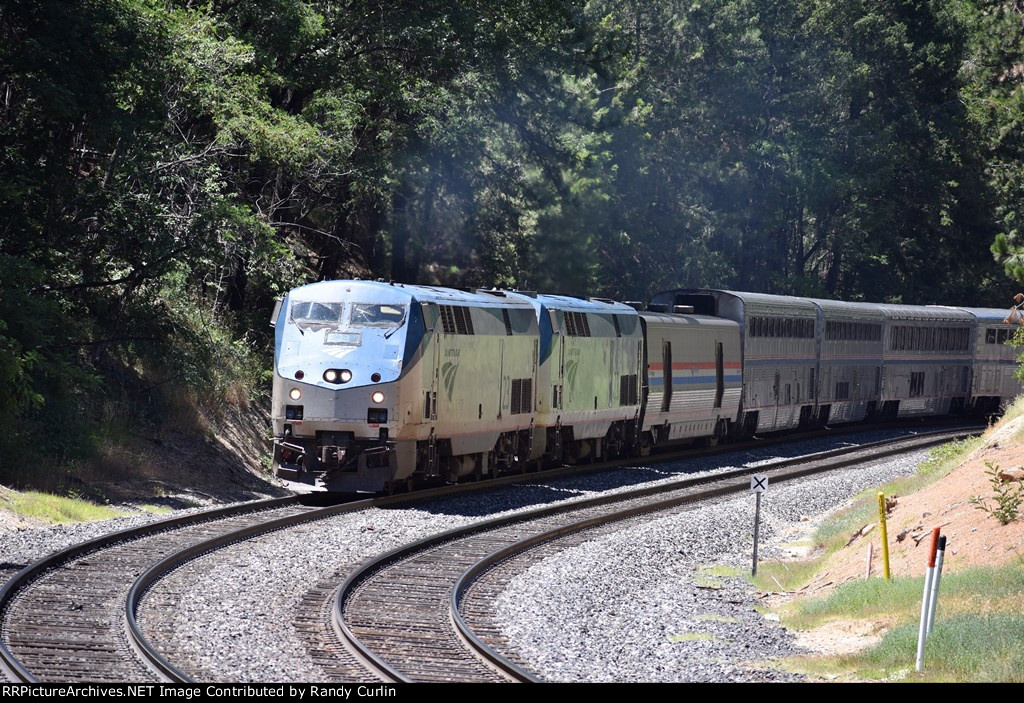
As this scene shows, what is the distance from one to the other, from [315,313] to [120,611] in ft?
33.5

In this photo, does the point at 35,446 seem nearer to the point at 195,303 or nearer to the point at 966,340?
the point at 195,303

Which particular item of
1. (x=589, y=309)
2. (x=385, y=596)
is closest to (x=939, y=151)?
(x=589, y=309)

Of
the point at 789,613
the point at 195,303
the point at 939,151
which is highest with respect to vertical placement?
the point at 939,151

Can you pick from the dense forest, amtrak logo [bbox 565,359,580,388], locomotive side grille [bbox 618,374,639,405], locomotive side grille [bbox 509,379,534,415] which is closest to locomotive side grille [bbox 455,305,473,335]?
locomotive side grille [bbox 509,379,534,415]

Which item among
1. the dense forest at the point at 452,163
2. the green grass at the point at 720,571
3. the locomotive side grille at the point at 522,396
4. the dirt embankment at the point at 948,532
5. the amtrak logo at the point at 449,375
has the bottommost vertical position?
the green grass at the point at 720,571

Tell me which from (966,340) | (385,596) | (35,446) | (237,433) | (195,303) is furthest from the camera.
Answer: (966,340)

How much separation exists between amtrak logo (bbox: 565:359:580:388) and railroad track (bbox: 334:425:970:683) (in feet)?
10.8

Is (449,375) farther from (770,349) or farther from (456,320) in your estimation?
(770,349)

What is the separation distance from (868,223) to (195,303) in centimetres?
4293

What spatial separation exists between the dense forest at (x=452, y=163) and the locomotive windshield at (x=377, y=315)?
3.94 meters

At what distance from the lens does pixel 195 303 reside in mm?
31266

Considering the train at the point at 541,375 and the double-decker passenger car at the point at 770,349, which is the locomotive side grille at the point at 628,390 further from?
the double-decker passenger car at the point at 770,349

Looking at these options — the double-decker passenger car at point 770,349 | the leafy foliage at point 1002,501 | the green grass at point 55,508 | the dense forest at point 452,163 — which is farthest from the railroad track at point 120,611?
the double-decker passenger car at point 770,349

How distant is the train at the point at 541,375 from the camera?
2231cm
